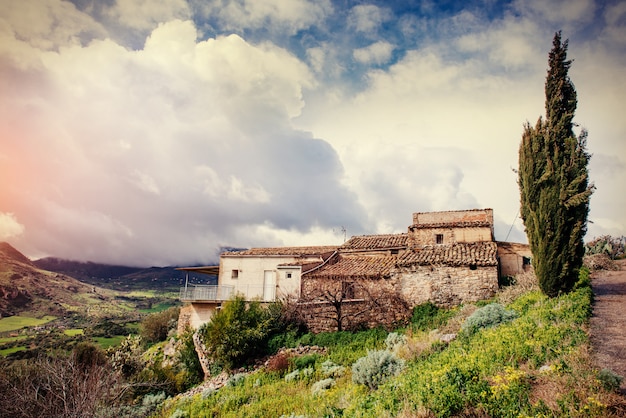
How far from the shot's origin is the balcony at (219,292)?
1077 inches

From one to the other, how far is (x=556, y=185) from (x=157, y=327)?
54.1 meters

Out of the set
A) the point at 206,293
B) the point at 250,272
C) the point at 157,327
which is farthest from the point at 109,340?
the point at 250,272

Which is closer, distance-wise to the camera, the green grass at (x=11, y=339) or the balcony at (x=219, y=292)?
the balcony at (x=219, y=292)

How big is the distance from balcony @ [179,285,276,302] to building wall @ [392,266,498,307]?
400 inches

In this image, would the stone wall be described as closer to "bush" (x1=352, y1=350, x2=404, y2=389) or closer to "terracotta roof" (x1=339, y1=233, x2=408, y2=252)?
"terracotta roof" (x1=339, y1=233, x2=408, y2=252)

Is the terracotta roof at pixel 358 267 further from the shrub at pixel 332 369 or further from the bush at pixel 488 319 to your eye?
the bush at pixel 488 319

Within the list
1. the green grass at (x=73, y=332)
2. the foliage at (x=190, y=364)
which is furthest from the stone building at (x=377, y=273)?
the green grass at (x=73, y=332)

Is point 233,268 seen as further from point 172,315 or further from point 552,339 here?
point 172,315

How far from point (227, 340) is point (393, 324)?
8954 mm

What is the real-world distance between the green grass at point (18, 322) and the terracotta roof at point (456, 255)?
59.3 meters

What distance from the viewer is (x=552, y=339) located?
28.9 ft

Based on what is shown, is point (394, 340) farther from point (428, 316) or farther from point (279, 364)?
point (279, 364)

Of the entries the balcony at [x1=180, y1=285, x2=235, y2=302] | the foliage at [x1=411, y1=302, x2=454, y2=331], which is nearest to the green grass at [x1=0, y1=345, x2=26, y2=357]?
the balcony at [x1=180, y1=285, x2=235, y2=302]

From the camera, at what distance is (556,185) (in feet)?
50.1
